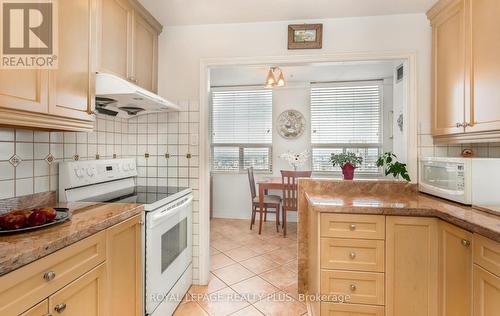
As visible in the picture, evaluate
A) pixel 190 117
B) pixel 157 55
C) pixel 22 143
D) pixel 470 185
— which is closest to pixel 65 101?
pixel 22 143

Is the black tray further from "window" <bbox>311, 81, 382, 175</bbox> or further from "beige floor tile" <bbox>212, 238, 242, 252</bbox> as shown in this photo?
"window" <bbox>311, 81, 382, 175</bbox>

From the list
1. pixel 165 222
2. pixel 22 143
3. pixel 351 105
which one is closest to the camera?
pixel 22 143

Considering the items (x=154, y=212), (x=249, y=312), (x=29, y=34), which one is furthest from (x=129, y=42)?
(x=249, y=312)

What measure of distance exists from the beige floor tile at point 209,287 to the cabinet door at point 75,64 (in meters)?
Result: 1.61

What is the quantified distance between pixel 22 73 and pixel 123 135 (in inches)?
48.6

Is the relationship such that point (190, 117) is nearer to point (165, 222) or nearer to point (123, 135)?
point (123, 135)

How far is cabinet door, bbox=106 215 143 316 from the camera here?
4.05 feet

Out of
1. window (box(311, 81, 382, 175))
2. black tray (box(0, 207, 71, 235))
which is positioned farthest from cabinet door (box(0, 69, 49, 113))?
window (box(311, 81, 382, 175))

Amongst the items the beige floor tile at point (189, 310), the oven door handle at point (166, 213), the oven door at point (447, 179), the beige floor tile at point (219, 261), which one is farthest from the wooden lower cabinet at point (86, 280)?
the oven door at point (447, 179)

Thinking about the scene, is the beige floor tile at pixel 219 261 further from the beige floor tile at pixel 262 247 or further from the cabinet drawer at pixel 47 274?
the cabinet drawer at pixel 47 274

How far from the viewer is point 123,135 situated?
2.23 m

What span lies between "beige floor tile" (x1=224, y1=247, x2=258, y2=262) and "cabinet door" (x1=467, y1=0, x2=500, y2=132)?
7.60 feet

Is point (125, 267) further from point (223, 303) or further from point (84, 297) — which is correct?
point (223, 303)

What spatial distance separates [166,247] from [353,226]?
1252 mm
